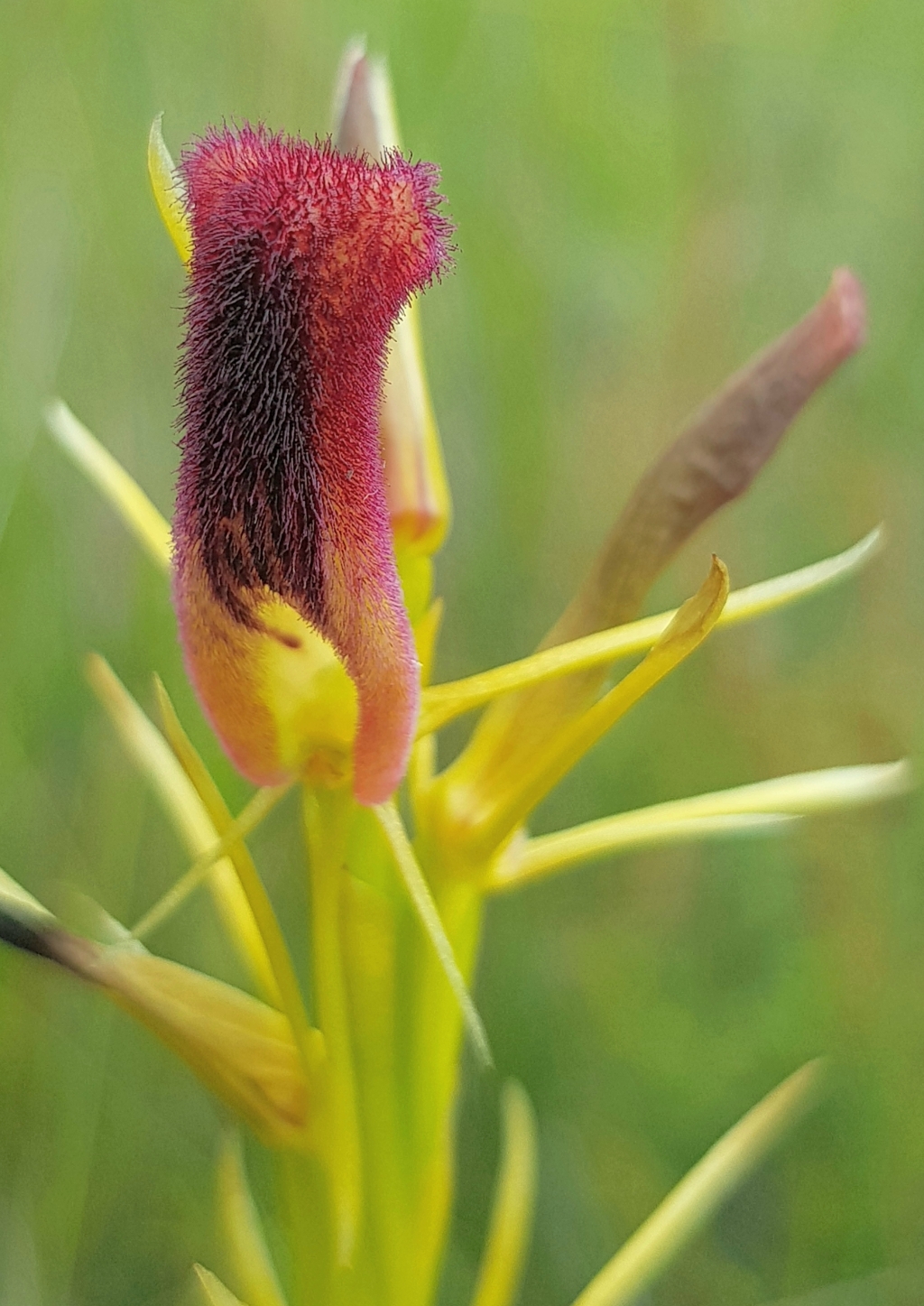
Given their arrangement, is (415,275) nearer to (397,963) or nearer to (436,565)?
(397,963)

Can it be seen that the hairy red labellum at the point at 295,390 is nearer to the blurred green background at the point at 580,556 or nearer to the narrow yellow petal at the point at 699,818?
the narrow yellow petal at the point at 699,818

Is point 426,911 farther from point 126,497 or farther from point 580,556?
point 580,556

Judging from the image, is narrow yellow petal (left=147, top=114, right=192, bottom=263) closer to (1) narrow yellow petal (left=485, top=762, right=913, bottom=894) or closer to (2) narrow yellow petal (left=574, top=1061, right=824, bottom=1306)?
(1) narrow yellow petal (left=485, top=762, right=913, bottom=894)

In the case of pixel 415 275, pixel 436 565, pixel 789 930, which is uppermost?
pixel 415 275

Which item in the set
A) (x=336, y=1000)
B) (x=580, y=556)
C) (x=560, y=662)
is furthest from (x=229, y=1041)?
(x=580, y=556)

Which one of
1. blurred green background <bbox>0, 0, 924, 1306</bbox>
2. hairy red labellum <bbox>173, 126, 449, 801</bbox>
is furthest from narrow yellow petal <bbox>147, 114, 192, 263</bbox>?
blurred green background <bbox>0, 0, 924, 1306</bbox>

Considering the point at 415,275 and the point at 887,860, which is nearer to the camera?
the point at 415,275

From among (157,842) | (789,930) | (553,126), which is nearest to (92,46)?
(553,126)
